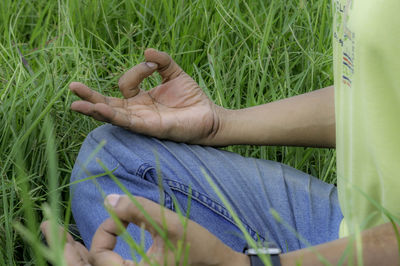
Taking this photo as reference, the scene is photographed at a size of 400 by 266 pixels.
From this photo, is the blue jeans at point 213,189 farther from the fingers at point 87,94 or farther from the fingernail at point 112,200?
the fingernail at point 112,200

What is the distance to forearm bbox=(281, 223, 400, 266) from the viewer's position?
3.24 feet

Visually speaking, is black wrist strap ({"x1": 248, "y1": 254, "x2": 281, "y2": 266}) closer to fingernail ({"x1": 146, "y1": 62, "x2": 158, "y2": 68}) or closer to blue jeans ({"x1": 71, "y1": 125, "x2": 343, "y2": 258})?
blue jeans ({"x1": 71, "y1": 125, "x2": 343, "y2": 258})

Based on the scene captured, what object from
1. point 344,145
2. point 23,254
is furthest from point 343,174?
point 23,254

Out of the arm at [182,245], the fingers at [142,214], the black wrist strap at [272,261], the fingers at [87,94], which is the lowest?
the black wrist strap at [272,261]

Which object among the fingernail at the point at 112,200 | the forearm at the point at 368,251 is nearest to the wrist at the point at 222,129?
the forearm at the point at 368,251

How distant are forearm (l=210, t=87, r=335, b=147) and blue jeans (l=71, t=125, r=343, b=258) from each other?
60 mm

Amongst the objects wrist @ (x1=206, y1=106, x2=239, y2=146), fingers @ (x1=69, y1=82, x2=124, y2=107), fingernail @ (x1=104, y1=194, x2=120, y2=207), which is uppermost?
fingers @ (x1=69, y1=82, x2=124, y2=107)

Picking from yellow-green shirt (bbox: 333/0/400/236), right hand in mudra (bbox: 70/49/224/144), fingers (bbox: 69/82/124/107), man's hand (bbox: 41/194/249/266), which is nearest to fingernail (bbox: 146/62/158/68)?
right hand in mudra (bbox: 70/49/224/144)

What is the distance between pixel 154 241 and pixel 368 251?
0.29 m

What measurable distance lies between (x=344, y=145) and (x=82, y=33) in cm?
100

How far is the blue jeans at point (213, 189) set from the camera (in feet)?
4.17

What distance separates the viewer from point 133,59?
1.89 m

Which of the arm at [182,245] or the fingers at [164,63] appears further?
the fingers at [164,63]

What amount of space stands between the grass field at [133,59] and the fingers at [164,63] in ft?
0.65
